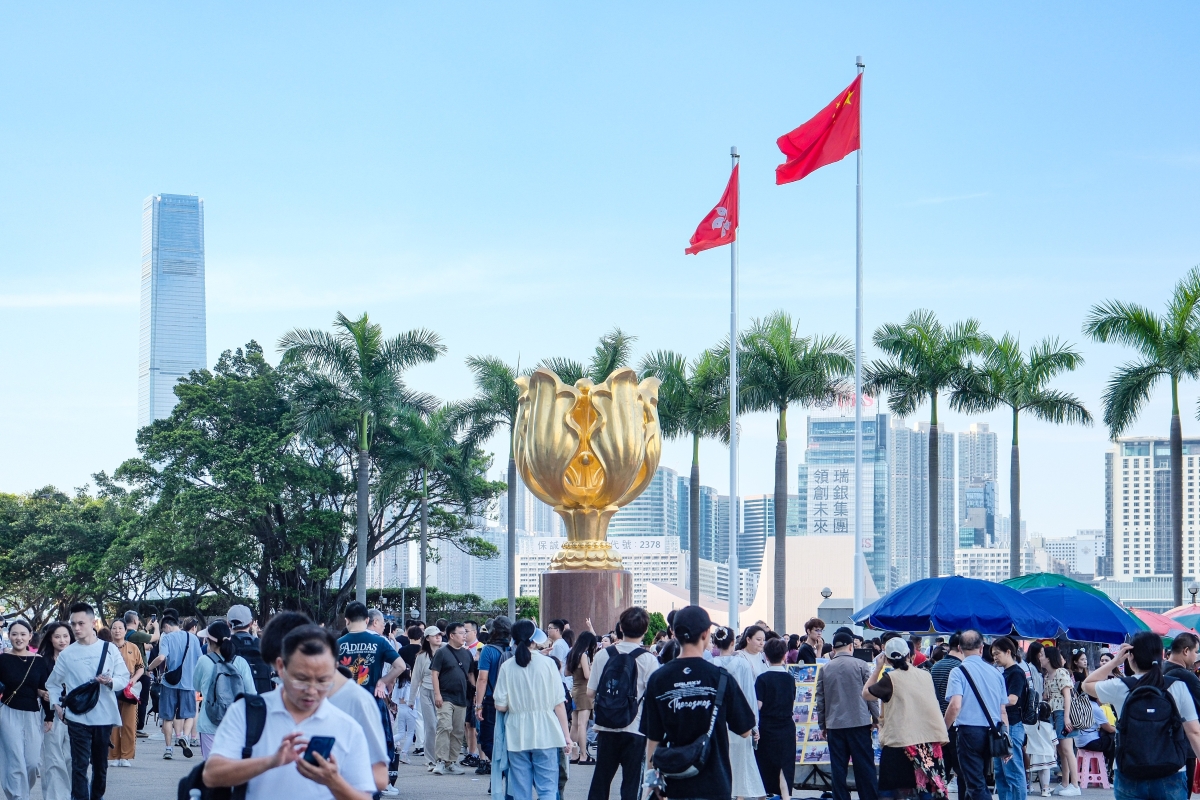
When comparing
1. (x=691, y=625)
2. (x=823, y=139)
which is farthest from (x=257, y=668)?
(x=823, y=139)

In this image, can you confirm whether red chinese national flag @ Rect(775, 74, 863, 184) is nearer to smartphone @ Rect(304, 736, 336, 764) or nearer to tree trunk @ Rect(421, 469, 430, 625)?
smartphone @ Rect(304, 736, 336, 764)

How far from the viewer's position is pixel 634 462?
19578 mm

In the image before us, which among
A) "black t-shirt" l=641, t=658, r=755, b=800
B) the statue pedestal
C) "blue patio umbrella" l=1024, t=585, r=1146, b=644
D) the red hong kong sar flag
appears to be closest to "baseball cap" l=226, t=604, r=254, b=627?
"black t-shirt" l=641, t=658, r=755, b=800

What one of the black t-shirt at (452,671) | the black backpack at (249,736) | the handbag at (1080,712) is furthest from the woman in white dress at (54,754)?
the handbag at (1080,712)

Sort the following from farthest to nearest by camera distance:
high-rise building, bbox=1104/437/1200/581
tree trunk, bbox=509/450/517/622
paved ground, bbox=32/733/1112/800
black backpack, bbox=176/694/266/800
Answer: high-rise building, bbox=1104/437/1200/581 < tree trunk, bbox=509/450/517/622 < paved ground, bbox=32/733/1112/800 < black backpack, bbox=176/694/266/800

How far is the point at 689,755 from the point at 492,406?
95.2 ft

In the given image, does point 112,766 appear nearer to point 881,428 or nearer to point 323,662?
point 323,662

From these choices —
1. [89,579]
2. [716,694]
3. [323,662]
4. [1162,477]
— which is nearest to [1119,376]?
[716,694]

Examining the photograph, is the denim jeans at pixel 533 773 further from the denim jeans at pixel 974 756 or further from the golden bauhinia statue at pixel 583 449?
the golden bauhinia statue at pixel 583 449

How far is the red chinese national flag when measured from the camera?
20.6 meters

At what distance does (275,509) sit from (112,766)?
26.8 meters

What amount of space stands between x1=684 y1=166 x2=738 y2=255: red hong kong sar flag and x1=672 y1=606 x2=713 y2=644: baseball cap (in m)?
18.0

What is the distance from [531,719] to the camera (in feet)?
26.7

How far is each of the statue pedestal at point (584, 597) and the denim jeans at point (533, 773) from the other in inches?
415
